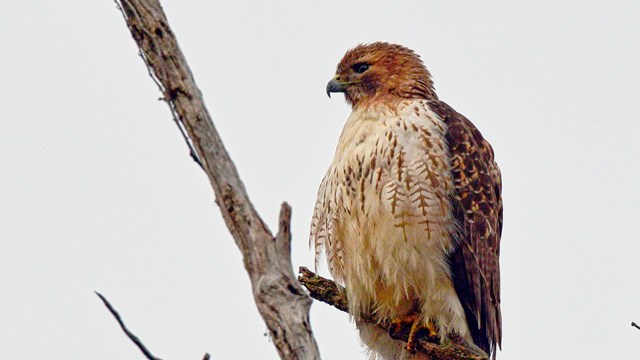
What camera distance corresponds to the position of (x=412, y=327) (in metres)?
6.48

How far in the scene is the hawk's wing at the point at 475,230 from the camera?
6445mm

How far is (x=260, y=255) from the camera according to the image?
3697 millimetres

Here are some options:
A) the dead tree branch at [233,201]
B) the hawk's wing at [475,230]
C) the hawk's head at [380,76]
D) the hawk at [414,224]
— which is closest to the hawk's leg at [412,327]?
the hawk at [414,224]

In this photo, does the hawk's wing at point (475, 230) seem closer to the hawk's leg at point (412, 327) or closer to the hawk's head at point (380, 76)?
Result: the hawk's leg at point (412, 327)

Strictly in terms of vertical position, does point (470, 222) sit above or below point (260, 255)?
above

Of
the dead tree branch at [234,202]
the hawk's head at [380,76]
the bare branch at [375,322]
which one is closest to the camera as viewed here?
the dead tree branch at [234,202]

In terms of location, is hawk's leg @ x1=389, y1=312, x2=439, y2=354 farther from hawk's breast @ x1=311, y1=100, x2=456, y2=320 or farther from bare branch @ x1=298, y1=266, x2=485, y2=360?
hawk's breast @ x1=311, y1=100, x2=456, y2=320

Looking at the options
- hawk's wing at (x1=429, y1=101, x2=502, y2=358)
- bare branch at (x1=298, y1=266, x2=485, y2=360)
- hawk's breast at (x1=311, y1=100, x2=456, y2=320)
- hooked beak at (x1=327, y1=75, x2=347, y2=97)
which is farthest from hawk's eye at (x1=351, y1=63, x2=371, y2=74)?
bare branch at (x1=298, y1=266, x2=485, y2=360)

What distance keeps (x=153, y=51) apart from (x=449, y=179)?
298cm

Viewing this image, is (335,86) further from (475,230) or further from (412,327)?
(412,327)

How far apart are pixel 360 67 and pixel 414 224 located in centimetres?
192

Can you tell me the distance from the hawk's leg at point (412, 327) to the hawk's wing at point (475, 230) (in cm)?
30

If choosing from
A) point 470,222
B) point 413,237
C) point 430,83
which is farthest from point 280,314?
point 430,83

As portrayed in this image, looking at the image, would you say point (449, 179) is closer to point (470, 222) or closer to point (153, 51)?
point (470, 222)
